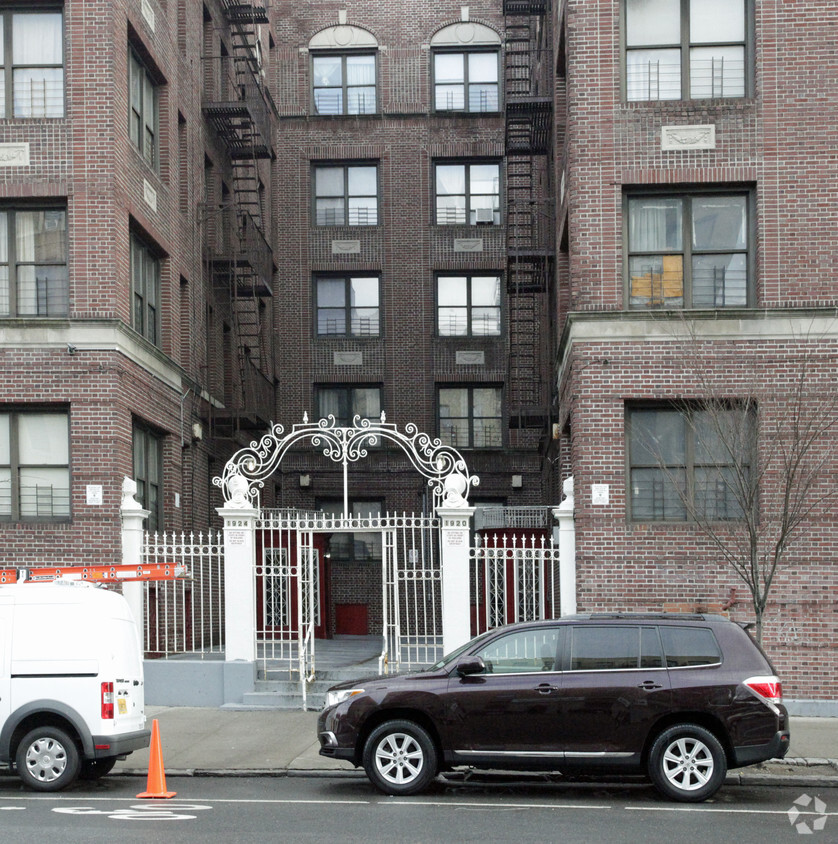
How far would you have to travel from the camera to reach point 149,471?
74.9 feet

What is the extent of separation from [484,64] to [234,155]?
1027 cm

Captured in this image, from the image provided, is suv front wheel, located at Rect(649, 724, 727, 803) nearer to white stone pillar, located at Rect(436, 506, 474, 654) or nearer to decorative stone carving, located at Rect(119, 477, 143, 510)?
white stone pillar, located at Rect(436, 506, 474, 654)

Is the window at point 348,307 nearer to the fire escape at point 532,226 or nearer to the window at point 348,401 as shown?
the window at point 348,401

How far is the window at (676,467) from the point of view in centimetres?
1850

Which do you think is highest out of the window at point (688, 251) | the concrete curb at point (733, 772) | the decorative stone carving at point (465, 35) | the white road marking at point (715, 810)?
the decorative stone carving at point (465, 35)

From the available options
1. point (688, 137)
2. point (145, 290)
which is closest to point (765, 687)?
point (688, 137)

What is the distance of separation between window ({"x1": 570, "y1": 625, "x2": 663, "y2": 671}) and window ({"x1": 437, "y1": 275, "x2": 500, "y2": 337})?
25.0 m

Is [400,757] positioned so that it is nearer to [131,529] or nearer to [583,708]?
[583,708]

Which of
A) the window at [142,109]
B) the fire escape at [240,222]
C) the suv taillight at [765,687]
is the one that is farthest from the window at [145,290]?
the suv taillight at [765,687]

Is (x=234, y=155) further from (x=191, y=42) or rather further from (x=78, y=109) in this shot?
(x=78, y=109)

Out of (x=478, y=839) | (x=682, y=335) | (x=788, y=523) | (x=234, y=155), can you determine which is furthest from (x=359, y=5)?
(x=478, y=839)

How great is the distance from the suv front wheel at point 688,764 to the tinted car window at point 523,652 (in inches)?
49.4

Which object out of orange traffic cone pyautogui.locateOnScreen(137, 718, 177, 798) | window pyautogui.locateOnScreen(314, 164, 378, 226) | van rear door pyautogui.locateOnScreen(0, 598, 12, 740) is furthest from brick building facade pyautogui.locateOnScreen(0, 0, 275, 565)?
window pyautogui.locateOnScreen(314, 164, 378, 226)

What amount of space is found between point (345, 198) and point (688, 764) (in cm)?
2757
